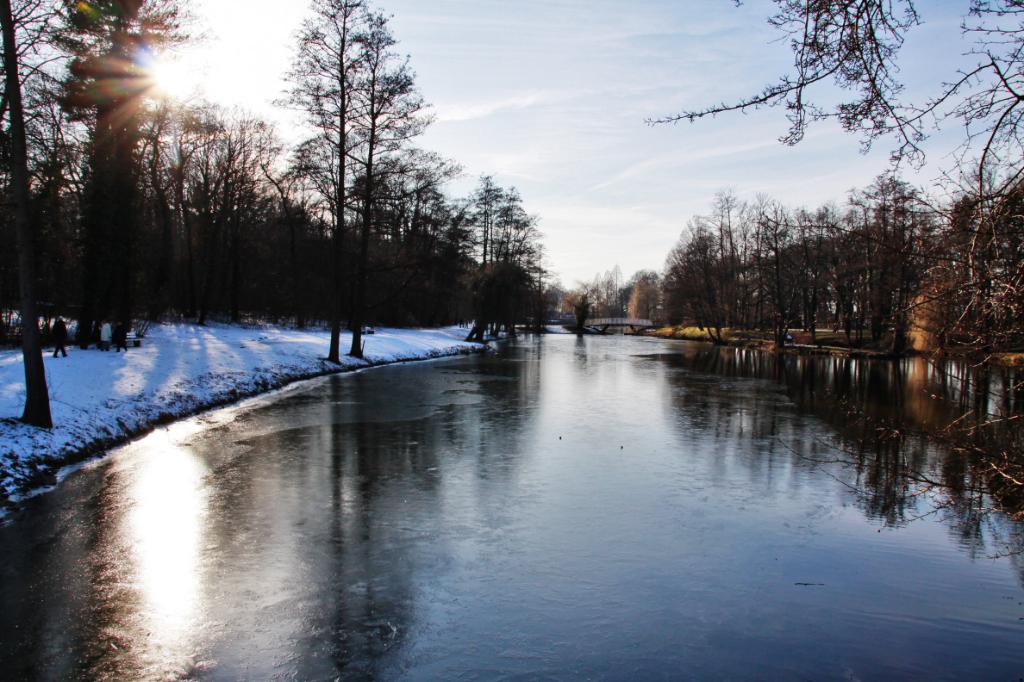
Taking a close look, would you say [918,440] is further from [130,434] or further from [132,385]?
[132,385]

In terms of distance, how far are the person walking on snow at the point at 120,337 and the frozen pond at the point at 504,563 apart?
792 cm

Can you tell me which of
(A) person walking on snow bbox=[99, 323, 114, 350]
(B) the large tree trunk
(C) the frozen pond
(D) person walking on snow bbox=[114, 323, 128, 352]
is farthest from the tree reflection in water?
(A) person walking on snow bbox=[99, 323, 114, 350]

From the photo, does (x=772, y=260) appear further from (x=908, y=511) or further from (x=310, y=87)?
(x=908, y=511)

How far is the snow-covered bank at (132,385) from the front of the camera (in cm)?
948

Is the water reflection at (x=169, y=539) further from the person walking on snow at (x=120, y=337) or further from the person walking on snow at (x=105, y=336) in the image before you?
the person walking on snow at (x=105, y=336)

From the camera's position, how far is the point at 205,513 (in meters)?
7.68

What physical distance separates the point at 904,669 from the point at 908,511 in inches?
177

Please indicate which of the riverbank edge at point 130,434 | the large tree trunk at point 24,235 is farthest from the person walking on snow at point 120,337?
the large tree trunk at point 24,235

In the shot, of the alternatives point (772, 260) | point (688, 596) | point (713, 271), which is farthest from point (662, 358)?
point (688, 596)

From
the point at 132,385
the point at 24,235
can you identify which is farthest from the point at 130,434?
the point at 24,235

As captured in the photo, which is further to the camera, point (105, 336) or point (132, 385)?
point (105, 336)

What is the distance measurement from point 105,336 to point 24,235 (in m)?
13.6

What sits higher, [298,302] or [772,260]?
[772,260]

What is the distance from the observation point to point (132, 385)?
13820 millimetres
